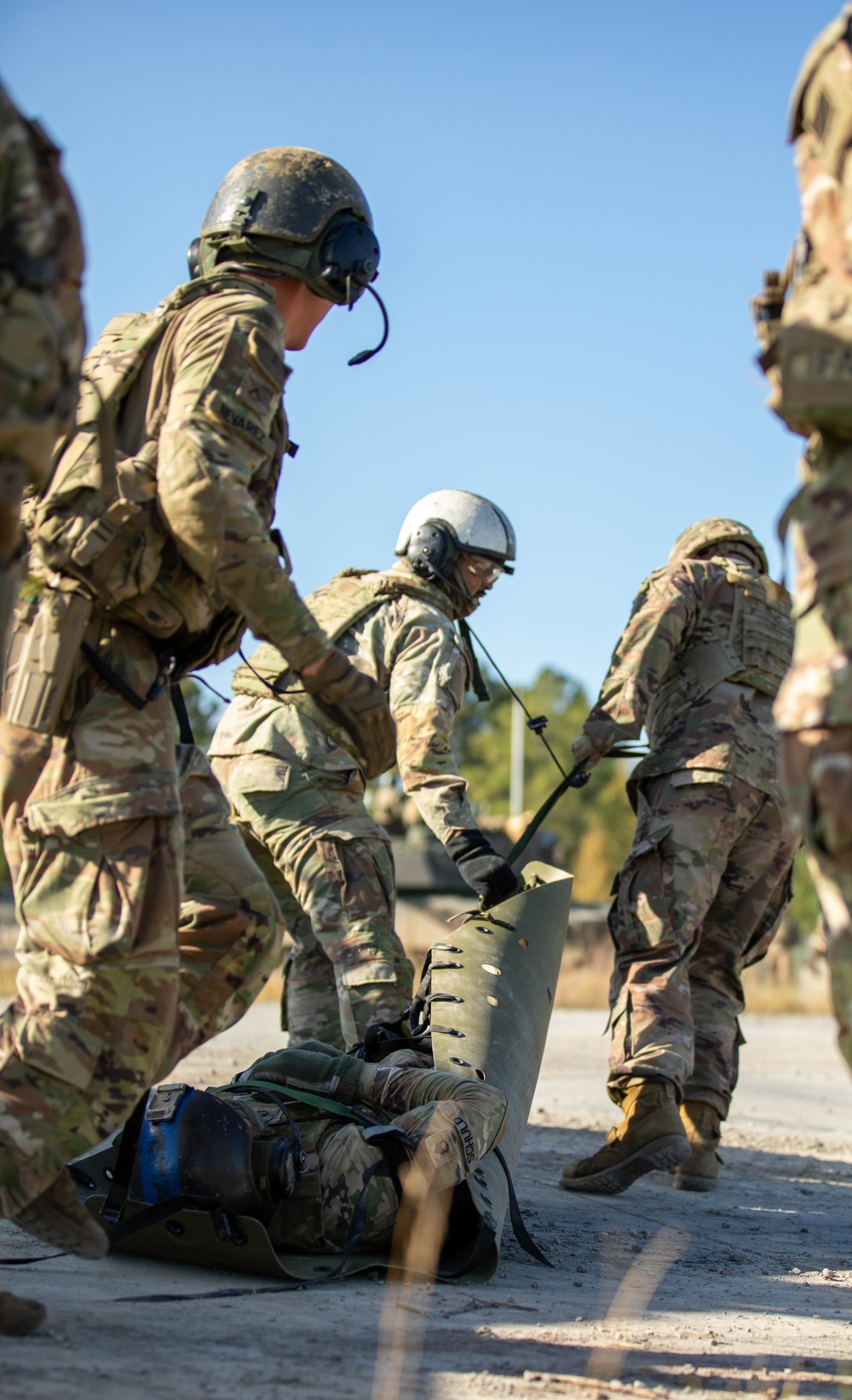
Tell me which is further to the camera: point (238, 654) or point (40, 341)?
point (238, 654)

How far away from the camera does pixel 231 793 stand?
568 cm

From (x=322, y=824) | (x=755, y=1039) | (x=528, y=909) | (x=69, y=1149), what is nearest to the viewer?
(x=69, y=1149)

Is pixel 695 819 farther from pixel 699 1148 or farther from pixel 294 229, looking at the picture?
pixel 294 229

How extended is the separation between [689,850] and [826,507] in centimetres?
337

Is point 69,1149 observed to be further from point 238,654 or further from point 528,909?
point 528,909

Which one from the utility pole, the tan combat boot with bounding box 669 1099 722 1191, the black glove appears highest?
the utility pole

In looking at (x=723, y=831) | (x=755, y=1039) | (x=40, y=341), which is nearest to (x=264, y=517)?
(x=40, y=341)

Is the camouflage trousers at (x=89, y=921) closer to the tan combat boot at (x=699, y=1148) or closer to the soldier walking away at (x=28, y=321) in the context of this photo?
the soldier walking away at (x=28, y=321)

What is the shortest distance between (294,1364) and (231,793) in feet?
9.82

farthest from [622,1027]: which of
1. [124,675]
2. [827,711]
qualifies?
[827,711]

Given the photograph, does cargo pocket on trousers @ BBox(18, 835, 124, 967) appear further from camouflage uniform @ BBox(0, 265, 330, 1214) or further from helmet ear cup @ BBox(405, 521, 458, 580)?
helmet ear cup @ BBox(405, 521, 458, 580)

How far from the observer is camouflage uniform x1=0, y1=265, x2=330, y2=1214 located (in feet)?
10.2

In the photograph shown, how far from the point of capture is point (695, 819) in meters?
5.93

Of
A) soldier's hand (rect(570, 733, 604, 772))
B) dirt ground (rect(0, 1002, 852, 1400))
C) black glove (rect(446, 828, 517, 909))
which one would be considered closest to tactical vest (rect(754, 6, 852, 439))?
dirt ground (rect(0, 1002, 852, 1400))
